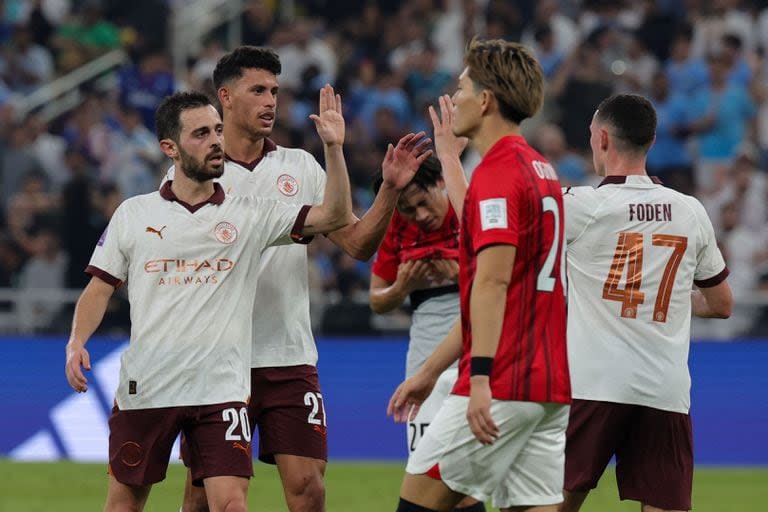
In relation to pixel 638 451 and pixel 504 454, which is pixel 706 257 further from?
pixel 504 454

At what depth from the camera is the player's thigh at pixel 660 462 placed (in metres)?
6.75

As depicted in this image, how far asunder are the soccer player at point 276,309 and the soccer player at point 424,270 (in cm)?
62

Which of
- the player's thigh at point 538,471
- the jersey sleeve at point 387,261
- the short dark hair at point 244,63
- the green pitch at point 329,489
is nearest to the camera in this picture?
the player's thigh at point 538,471

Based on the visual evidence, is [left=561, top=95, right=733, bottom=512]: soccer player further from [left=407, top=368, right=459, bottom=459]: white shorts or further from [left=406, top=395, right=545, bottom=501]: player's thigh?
[left=406, top=395, right=545, bottom=501]: player's thigh

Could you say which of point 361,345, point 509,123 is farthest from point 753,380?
point 509,123

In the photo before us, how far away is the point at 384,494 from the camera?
37.3 ft

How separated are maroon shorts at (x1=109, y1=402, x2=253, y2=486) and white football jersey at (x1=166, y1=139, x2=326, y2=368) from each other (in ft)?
2.44

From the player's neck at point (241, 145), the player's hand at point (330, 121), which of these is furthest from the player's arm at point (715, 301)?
the player's neck at point (241, 145)

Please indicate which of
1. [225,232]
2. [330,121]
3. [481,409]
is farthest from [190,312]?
[481,409]

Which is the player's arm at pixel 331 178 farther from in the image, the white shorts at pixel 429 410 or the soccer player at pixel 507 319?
the white shorts at pixel 429 410

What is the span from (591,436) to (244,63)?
8.62 ft

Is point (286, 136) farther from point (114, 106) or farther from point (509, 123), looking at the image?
point (509, 123)

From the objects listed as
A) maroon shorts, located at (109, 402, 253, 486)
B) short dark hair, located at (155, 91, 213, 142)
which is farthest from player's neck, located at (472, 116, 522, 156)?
maroon shorts, located at (109, 402, 253, 486)

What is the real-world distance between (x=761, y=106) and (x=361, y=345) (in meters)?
6.00
